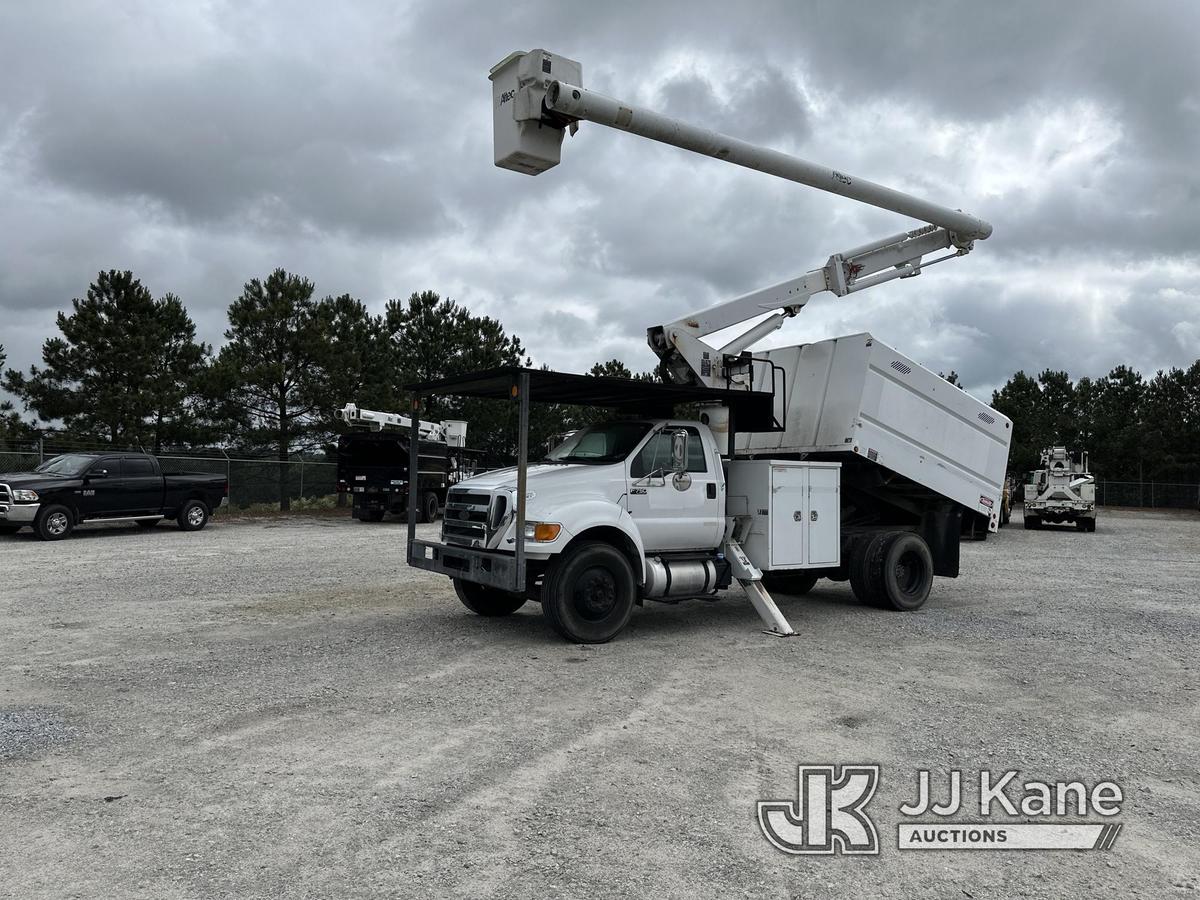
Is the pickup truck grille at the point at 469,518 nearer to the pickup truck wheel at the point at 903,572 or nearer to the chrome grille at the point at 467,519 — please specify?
the chrome grille at the point at 467,519

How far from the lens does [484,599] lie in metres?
9.84

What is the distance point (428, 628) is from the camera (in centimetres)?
920

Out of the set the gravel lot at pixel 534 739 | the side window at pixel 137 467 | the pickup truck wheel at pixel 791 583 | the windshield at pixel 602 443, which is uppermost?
the windshield at pixel 602 443

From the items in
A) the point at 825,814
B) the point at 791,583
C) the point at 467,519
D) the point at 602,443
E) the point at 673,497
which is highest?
the point at 602,443

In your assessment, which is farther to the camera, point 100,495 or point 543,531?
point 100,495

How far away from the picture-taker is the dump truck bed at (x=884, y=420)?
34.6ft

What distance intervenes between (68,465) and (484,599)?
1404 centimetres

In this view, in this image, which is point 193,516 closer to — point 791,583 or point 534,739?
point 791,583

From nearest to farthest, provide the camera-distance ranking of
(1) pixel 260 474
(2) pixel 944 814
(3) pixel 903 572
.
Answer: (2) pixel 944 814 < (3) pixel 903 572 < (1) pixel 260 474

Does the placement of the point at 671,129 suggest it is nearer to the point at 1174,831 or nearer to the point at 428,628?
the point at 428,628

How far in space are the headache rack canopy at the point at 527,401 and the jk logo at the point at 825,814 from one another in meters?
3.71

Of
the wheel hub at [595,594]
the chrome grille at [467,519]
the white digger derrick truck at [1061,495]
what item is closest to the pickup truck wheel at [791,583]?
the wheel hub at [595,594]

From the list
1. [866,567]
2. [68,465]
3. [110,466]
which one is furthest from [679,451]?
[68,465]

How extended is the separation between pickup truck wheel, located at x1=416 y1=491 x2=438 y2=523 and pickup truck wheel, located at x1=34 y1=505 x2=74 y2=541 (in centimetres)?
954
